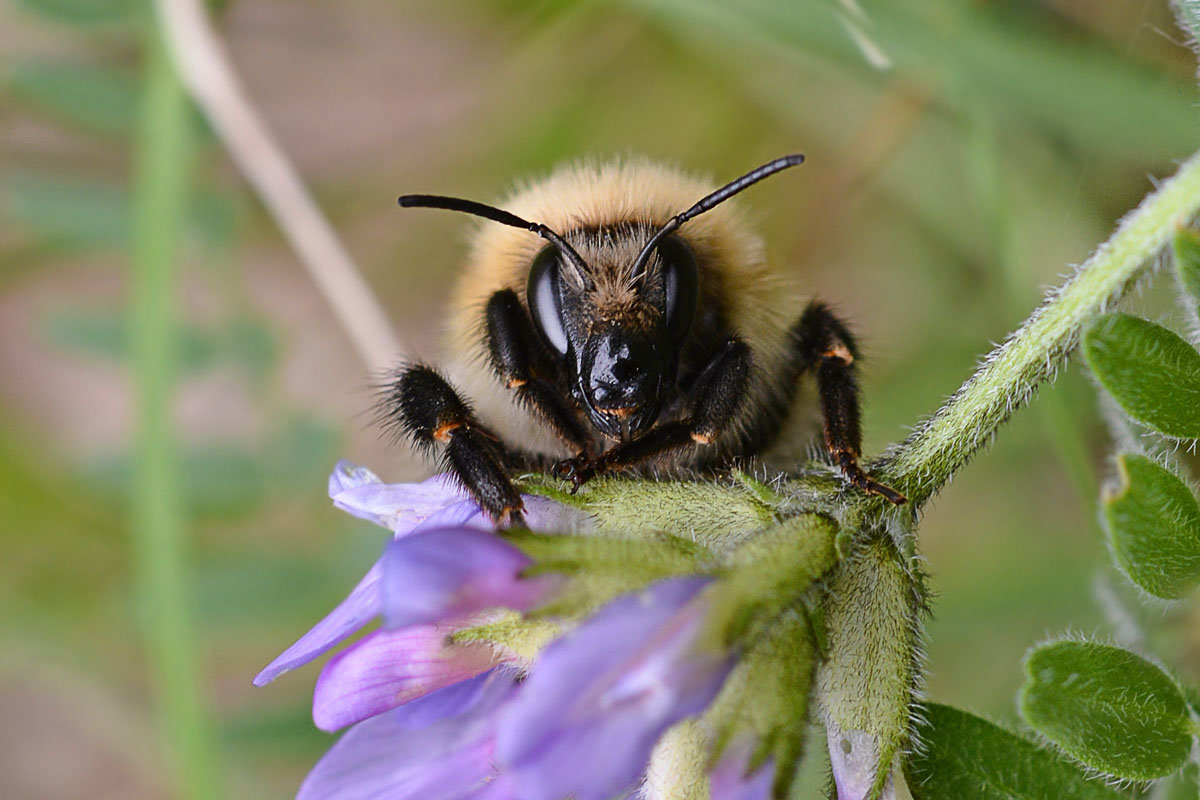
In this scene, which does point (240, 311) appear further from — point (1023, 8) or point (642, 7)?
point (1023, 8)

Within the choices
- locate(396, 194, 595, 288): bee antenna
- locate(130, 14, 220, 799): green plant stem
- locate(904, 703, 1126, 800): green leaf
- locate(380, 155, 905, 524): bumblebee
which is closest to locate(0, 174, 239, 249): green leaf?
locate(130, 14, 220, 799): green plant stem

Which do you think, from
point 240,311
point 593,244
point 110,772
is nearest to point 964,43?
point 593,244

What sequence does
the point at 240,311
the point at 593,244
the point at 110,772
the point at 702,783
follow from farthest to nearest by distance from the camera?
the point at 110,772, the point at 240,311, the point at 593,244, the point at 702,783

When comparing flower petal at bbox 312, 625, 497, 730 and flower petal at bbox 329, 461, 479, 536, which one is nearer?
flower petal at bbox 312, 625, 497, 730

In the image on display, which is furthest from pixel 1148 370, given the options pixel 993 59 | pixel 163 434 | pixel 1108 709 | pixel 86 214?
pixel 86 214

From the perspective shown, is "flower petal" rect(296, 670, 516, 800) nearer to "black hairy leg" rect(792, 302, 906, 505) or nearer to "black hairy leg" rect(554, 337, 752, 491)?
"black hairy leg" rect(554, 337, 752, 491)

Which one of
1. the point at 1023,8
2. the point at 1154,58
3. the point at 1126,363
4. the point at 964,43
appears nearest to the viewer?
the point at 1126,363

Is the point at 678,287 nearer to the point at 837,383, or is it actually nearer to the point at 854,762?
the point at 837,383
